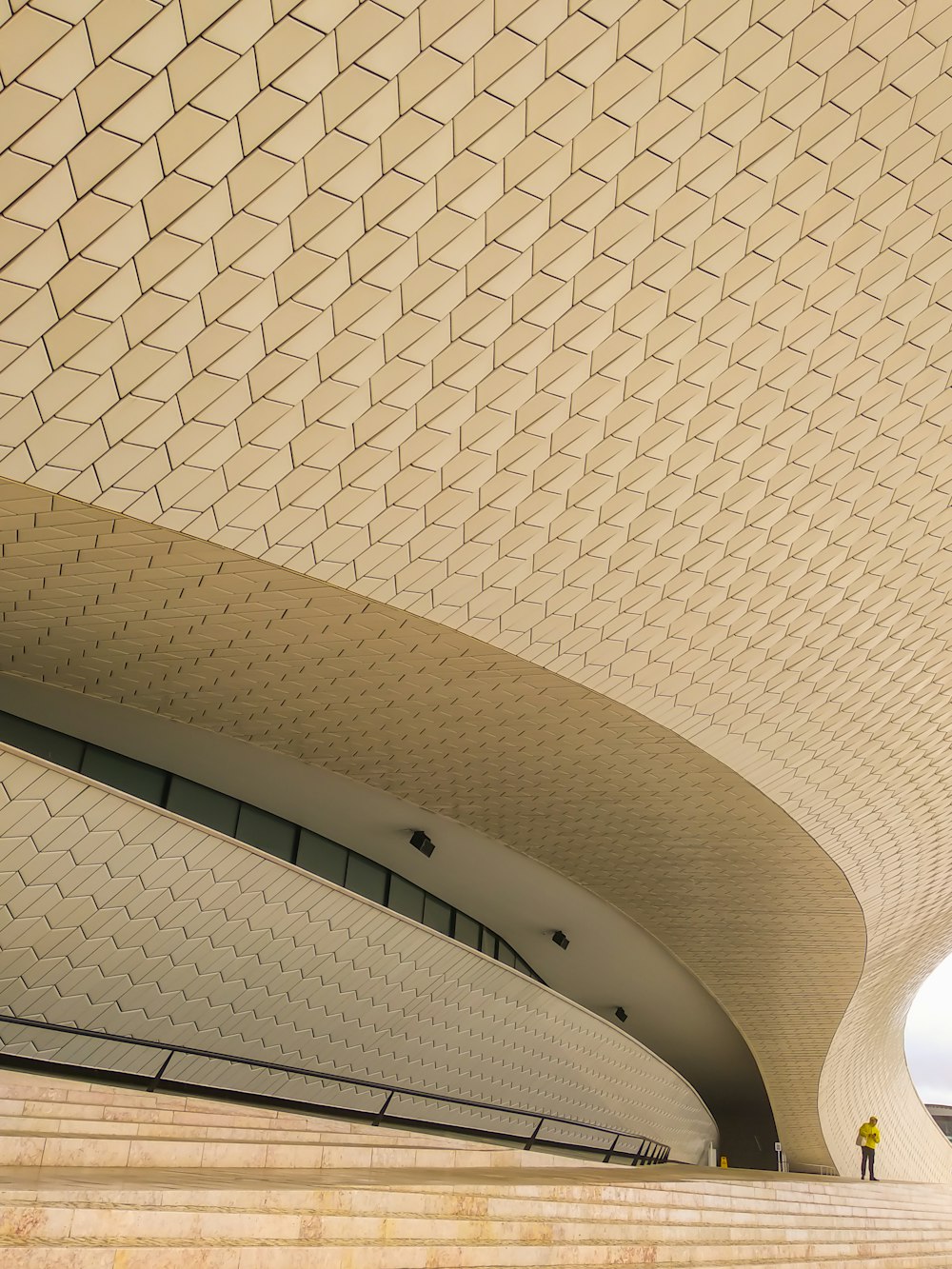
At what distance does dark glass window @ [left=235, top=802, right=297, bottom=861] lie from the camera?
10.1 meters

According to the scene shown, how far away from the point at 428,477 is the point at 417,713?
11.0 ft

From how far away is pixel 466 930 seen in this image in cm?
1418

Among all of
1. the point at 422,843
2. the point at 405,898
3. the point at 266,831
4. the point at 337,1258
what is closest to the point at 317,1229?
the point at 337,1258

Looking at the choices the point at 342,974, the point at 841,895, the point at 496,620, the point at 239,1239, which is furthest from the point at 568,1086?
the point at 239,1239

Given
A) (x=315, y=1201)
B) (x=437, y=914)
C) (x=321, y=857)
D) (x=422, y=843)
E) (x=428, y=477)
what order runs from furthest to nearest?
(x=437, y=914)
(x=422, y=843)
(x=321, y=857)
(x=428, y=477)
(x=315, y=1201)

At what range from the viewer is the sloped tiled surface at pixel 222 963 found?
7273 mm

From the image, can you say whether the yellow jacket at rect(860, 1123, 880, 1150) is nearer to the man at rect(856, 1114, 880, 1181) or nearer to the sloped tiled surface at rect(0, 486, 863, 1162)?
the man at rect(856, 1114, 880, 1181)

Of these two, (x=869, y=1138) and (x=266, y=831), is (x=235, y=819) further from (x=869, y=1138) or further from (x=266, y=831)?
(x=869, y=1138)

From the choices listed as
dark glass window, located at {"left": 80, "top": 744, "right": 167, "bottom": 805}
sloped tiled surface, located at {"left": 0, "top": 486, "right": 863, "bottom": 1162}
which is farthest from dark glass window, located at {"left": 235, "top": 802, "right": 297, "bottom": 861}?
dark glass window, located at {"left": 80, "top": 744, "right": 167, "bottom": 805}

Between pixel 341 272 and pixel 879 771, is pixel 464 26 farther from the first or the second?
pixel 879 771

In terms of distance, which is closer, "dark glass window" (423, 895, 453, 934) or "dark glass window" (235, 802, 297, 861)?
"dark glass window" (235, 802, 297, 861)

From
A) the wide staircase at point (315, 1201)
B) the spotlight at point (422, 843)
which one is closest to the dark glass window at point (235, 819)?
the spotlight at point (422, 843)

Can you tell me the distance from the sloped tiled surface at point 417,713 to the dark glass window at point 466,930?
1.14m

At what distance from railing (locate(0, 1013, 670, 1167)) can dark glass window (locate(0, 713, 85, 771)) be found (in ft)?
6.21
